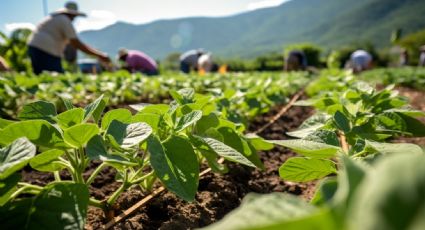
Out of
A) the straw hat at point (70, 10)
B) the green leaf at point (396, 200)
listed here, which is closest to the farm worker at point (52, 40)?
the straw hat at point (70, 10)

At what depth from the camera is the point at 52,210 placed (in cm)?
86

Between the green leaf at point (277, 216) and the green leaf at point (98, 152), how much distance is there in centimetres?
48

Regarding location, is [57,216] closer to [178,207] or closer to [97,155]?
[97,155]

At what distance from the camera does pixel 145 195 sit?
5.00ft

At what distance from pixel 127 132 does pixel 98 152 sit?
0.10 metres

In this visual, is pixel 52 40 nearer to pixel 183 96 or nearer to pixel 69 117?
pixel 183 96

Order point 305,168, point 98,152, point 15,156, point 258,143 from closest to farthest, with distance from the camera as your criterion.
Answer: point 15,156
point 98,152
point 305,168
point 258,143

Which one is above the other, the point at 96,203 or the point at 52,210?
the point at 52,210

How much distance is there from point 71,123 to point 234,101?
178 centimetres

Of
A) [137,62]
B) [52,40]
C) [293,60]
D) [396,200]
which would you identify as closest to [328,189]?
[396,200]

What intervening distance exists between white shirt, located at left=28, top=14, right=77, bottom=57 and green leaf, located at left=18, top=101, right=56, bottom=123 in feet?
16.2

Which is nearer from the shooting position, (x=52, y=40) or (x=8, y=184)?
(x=8, y=184)

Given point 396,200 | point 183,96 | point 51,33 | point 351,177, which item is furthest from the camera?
point 51,33

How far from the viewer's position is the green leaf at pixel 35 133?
0.90 meters
